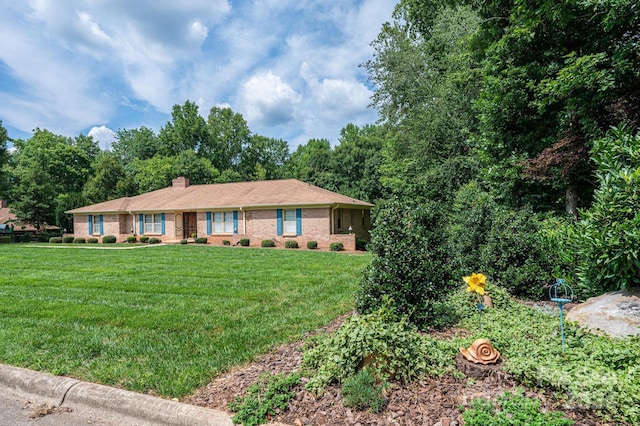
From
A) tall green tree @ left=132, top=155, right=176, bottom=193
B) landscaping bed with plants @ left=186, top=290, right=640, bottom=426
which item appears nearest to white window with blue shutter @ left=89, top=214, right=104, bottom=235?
tall green tree @ left=132, top=155, right=176, bottom=193

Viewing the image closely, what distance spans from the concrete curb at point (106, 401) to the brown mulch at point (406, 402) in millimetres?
145

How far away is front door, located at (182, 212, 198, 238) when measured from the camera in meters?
22.7

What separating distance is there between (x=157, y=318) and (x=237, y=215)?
15645 millimetres

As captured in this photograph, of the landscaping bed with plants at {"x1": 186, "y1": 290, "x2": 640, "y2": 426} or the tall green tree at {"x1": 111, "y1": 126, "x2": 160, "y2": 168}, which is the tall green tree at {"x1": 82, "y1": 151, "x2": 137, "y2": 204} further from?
the landscaping bed with plants at {"x1": 186, "y1": 290, "x2": 640, "y2": 426}

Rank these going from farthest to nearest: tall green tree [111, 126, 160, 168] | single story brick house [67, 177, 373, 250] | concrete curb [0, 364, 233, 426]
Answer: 1. tall green tree [111, 126, 160, 168]
2. single story brick house [67, 177, 373, 250]
3. concrete curb [0, 364, 233, 426]

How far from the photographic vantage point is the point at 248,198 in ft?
67.7

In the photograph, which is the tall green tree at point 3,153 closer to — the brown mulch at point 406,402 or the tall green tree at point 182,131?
the tall green tree at point 182,131

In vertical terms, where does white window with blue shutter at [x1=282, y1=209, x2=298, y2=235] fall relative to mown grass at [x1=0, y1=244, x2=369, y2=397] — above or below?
above

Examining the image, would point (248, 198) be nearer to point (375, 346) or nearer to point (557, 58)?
point (557, 58)

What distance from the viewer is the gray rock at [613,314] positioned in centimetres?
341

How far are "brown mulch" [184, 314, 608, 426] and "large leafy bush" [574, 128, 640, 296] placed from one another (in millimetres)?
2291

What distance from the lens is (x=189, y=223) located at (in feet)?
75.1

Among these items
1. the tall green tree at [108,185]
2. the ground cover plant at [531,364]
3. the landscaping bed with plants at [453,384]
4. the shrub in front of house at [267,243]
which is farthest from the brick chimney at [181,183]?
the landscaping bed with plants at [453,384]

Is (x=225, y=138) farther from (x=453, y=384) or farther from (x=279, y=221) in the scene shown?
(x=453, y=384)
